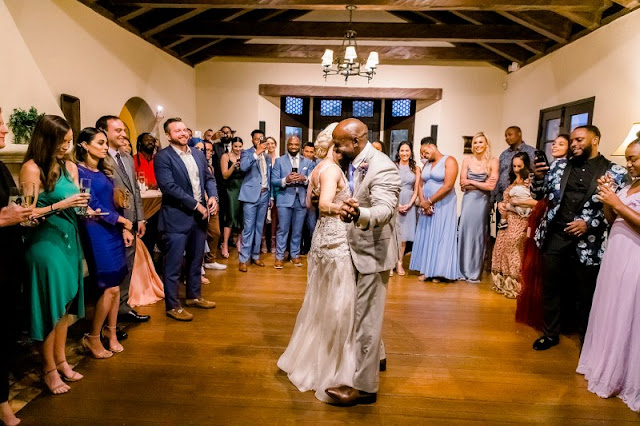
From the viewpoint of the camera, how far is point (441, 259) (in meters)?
5.00

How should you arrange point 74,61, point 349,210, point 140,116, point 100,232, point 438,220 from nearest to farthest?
point 349,210 < point 100,232 < point 74,61 < point 438,220 < point 140,116

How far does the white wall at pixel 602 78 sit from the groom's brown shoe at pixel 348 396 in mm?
4125

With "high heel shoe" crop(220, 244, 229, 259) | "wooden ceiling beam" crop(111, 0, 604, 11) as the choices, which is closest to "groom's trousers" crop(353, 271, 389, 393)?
"high heel shoe" crop(220, 244, 229, 259)

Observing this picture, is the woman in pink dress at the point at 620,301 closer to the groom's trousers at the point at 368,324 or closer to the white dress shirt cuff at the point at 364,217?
the groom's trousers at the point at 368,324

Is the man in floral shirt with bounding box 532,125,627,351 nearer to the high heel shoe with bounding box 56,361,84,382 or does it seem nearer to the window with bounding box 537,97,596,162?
the window with bounding box 537,97,596,162

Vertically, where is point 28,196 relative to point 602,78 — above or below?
below

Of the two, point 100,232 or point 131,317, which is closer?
point 100,232

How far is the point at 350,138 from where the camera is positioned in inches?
86.9

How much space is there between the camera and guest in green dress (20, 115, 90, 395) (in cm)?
227

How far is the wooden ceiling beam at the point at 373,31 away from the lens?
21.6 feet

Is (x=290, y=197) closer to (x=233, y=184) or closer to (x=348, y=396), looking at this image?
(x=233, y=184)

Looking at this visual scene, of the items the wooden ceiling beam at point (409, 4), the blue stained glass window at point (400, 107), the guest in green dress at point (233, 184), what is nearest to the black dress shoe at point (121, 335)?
the guest in green dress at point (233, 184)

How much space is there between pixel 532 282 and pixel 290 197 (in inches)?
116

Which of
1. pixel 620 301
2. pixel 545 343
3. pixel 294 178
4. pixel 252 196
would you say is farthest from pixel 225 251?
pixel 620 301
